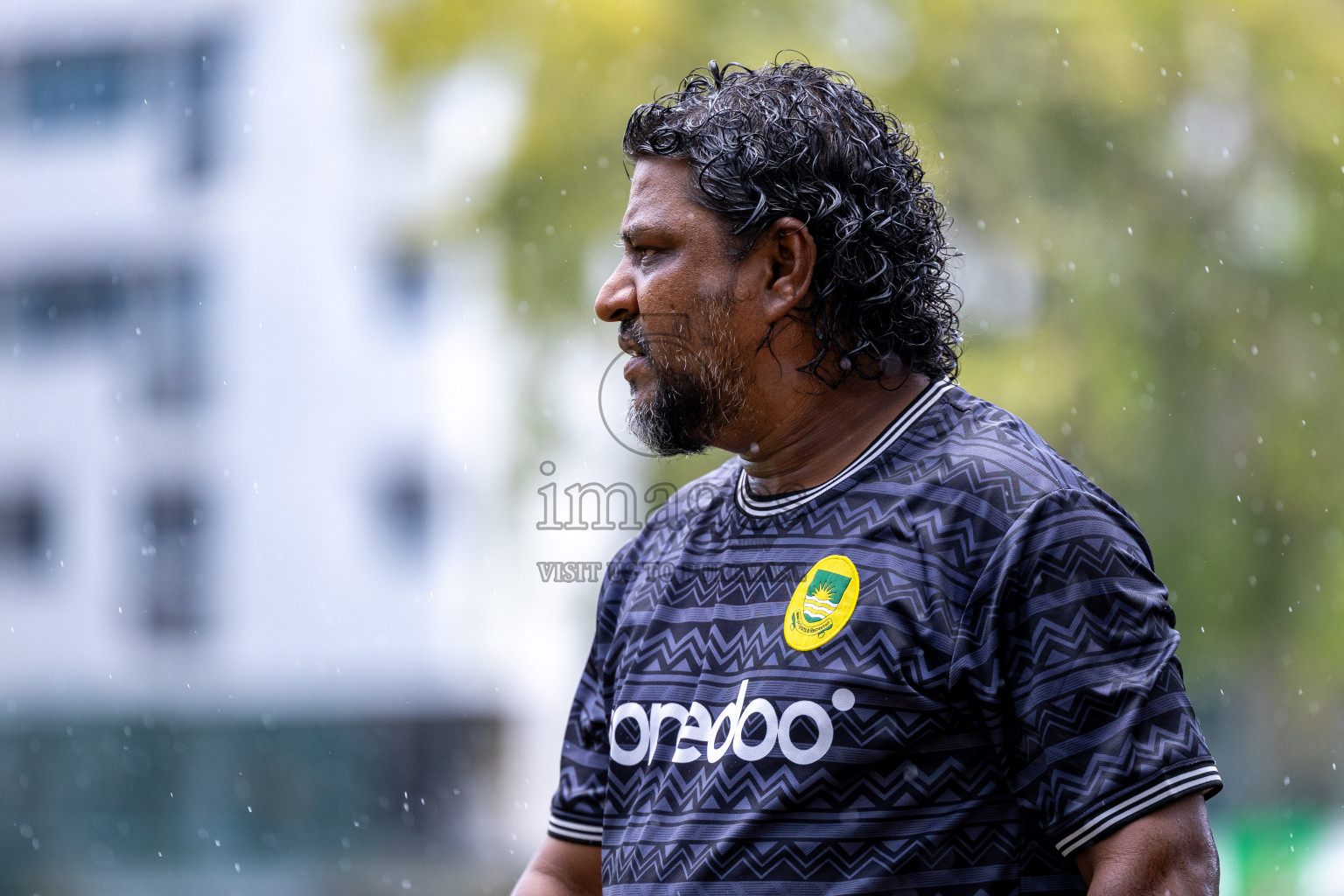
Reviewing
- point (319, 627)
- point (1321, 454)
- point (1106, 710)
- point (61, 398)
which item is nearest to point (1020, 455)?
point (1106, 710)

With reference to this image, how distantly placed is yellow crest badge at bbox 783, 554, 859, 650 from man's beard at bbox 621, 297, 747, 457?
1.02ft

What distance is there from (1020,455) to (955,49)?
6.00 metres

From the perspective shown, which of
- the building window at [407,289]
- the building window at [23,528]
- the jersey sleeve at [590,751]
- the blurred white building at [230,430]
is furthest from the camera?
the building window at [23,528]

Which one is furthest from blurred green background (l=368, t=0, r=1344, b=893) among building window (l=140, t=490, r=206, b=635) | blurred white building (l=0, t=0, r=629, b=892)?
building window (l=140, t=490, r=206, b=635)

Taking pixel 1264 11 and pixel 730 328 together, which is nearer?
pixel 730 328

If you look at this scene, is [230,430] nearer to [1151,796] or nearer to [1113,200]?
[1113,200]

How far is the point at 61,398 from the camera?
15203 millimetres

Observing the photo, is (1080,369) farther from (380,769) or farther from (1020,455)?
(380,769)

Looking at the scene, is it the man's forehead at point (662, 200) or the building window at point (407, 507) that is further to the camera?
the building window at point (407, 507)

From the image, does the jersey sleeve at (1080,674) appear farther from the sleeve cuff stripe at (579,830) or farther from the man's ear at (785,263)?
the sleeve cuff stripe at (579,830)

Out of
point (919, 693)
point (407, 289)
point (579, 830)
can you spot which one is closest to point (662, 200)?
point (919, 693)

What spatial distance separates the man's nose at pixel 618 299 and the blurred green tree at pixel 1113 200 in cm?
506

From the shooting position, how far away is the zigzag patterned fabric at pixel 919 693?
153 centimetres

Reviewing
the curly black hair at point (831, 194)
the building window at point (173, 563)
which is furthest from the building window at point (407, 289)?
the curly black hair at point (831, 194)
